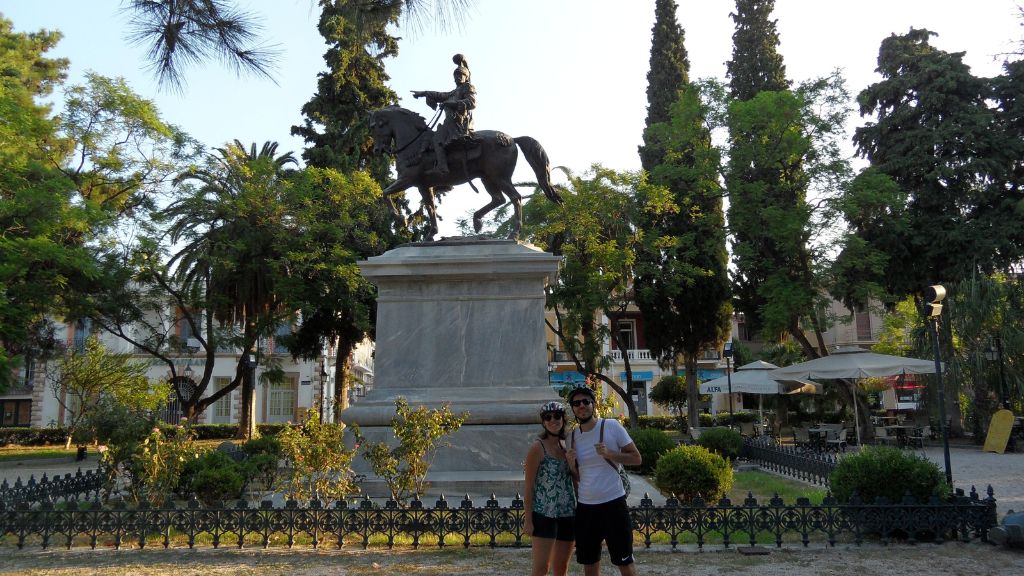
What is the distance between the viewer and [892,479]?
7938mm

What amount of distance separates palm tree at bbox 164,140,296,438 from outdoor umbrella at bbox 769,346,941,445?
17.0m

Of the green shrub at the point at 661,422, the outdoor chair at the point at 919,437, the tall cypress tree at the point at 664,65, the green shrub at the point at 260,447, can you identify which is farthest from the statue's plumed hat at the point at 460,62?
the green shrub at the point at 661,422

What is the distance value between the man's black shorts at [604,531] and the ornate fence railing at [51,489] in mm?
6567

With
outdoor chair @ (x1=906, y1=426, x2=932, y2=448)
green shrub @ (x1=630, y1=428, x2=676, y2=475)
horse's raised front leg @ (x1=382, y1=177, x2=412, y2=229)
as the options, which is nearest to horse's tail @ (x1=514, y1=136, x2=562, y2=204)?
horse's raised front leg @ (x1=382, y1=177, x2=412, y2=229)

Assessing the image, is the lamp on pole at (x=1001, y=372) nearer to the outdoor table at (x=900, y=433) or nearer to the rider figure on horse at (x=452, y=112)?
the outdoor table at (x=900, y=433)

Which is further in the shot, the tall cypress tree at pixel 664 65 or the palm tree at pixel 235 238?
the tall cypress tree at pixel 664 65

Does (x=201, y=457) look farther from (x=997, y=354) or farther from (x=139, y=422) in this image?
(x=997, y=354)

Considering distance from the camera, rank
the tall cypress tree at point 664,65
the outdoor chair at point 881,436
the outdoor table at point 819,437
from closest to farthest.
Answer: the outdoor table at point 819,437 → the outdoor chair at point 881,436 → the tall cypress tree at point 664,65

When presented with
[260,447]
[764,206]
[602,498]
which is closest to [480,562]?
[602,498]

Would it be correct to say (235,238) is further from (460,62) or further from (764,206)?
(764,206)

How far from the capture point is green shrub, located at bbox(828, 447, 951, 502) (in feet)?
25.8

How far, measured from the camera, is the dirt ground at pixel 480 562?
6355mm

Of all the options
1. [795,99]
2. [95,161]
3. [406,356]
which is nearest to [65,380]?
[95,161]

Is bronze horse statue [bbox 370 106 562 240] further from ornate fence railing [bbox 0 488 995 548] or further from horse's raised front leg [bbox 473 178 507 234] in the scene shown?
ornate fence railing [bbox 0 488 995 548]
